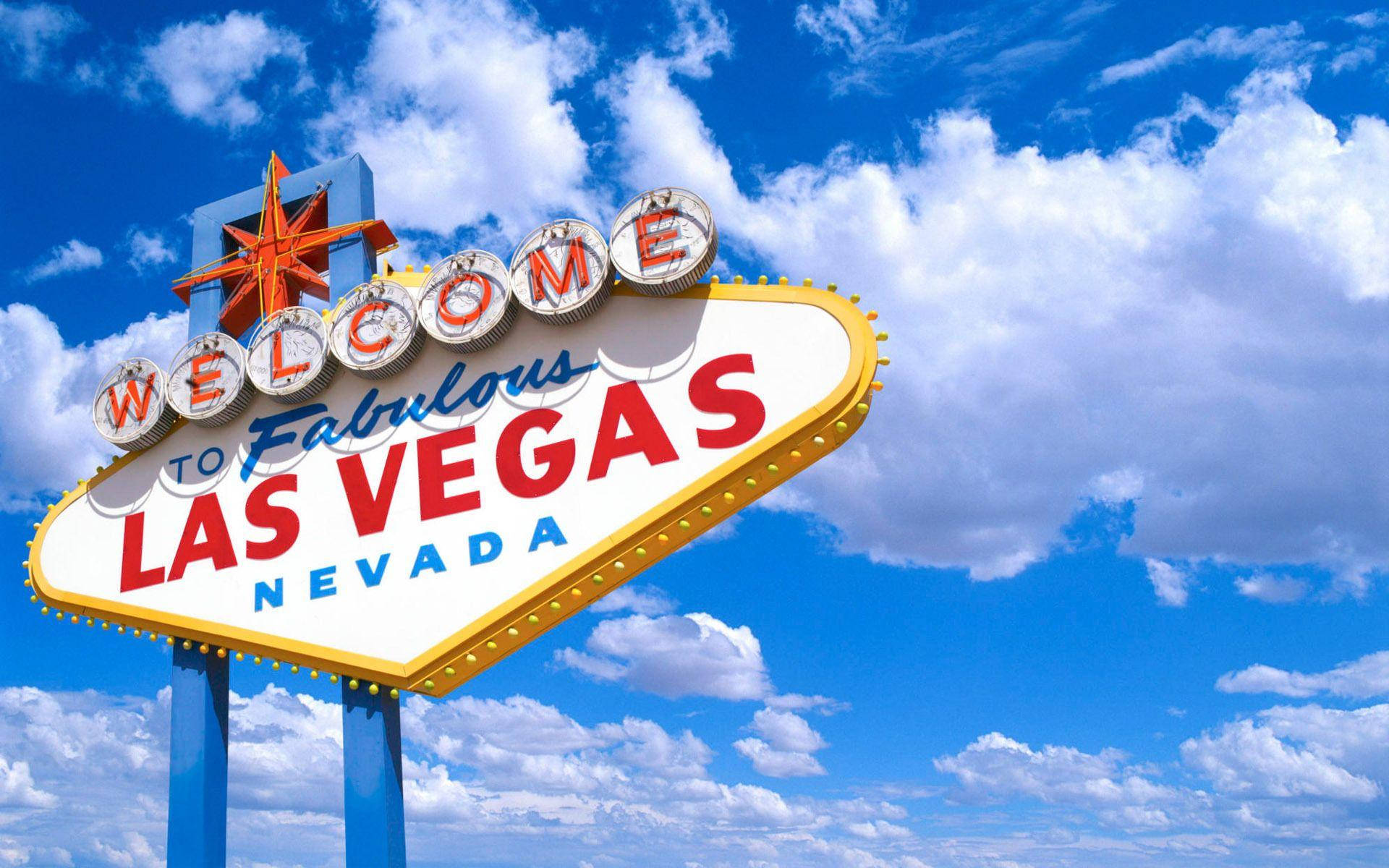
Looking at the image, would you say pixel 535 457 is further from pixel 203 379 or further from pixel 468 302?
pixel 203 379

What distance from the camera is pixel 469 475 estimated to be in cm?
1159

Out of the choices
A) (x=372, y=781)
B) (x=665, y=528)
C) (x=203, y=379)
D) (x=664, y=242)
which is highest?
(x=203, y=379)

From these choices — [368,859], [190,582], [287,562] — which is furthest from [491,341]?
[368,859]

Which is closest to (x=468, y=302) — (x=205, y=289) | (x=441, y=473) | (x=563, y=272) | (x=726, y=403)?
(x=563, y=272)

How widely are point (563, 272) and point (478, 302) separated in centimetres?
100

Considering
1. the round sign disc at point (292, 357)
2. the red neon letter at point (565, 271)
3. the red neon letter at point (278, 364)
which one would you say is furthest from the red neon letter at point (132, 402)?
the red neon letter at point (565, 271)

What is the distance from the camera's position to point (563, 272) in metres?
11.7

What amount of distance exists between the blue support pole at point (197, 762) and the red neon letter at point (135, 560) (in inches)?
32.4

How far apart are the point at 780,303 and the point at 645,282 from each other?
133 cm

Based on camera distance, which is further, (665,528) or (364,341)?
(364,341)

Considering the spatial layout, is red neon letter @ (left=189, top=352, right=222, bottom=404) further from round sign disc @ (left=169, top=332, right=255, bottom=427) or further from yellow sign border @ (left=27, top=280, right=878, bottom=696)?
yellow sign border @ (left=27, top=280, right=878, bottom=696)

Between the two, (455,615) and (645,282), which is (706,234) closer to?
(645,282)

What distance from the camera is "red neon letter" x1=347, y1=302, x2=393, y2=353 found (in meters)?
12.3

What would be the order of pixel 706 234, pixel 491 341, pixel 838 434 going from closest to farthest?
pixel 838 434 < pixel 706 234 < pixel 491 341
